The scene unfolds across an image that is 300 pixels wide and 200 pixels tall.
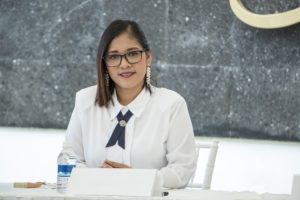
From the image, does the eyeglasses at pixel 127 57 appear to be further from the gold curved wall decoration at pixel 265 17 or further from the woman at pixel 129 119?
the gold curved wall decoration at pixel 265 17

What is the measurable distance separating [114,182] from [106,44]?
0.96 meters

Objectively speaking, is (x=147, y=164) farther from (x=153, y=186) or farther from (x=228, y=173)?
(x=228, y=173)

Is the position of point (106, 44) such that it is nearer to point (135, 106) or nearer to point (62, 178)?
point (135, 106)

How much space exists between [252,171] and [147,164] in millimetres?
1777

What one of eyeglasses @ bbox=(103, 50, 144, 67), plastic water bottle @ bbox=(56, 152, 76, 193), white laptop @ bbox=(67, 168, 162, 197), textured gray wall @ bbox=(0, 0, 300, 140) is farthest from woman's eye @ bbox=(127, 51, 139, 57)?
textured gray wall @ bbox=(0, 0, 300, 140)

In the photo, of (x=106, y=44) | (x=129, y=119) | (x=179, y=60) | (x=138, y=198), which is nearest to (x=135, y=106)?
(x=129, y=119)

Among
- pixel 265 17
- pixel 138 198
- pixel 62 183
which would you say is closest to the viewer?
pixel 138 198

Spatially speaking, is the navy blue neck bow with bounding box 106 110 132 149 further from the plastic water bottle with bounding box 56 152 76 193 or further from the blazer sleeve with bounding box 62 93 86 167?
the plastic water bottle with bounding box 56 152 76 193

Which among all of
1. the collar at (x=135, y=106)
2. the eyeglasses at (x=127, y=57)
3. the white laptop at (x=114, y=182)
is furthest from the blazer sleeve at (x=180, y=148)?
the white laptop at (x=114, y=182)

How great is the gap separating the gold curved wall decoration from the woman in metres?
1.53

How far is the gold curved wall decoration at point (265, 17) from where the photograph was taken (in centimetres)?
433

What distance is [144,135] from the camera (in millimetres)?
2883

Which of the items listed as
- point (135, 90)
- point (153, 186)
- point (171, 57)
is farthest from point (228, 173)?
point (153, 186)

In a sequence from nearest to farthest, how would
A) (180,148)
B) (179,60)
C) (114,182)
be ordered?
(114,182) < (180,148) < (179,60)
